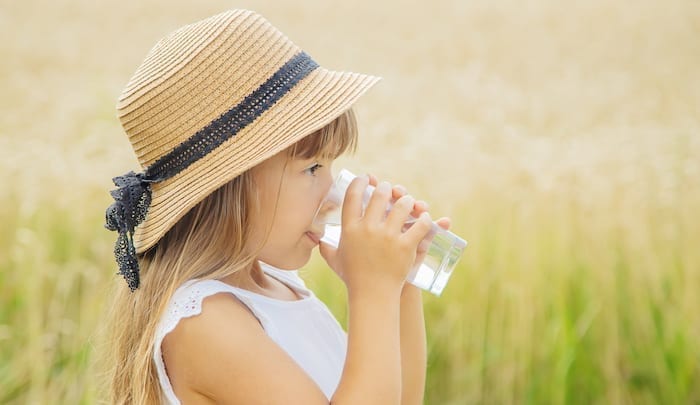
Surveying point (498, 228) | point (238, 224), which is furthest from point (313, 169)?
point (498, 228)

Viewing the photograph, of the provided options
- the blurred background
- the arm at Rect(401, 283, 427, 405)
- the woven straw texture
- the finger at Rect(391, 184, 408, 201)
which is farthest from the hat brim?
the blurred background

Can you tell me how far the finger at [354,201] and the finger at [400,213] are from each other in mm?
36

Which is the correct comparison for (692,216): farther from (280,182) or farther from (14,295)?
(14,295)

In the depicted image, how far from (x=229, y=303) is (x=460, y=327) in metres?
0.91

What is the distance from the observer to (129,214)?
3.20ft

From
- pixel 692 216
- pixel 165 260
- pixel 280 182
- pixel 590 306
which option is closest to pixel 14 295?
pixel 165 260

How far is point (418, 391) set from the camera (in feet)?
3.71

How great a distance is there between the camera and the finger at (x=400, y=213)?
3.09ft

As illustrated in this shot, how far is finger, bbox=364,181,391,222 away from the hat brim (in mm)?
98

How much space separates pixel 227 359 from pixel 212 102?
281 mm

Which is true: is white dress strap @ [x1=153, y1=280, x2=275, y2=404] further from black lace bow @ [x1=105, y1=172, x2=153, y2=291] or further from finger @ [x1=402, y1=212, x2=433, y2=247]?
finger @ [x1=402, y1=212, x2=433, y2=247]

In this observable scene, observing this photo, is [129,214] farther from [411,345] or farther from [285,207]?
[411,345]

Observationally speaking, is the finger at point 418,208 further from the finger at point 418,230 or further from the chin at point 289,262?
the chin at point 289,262

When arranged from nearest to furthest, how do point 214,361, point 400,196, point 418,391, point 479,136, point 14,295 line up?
point 214,361
point 400,196
point 418,391
point 14,295
point 479,136
